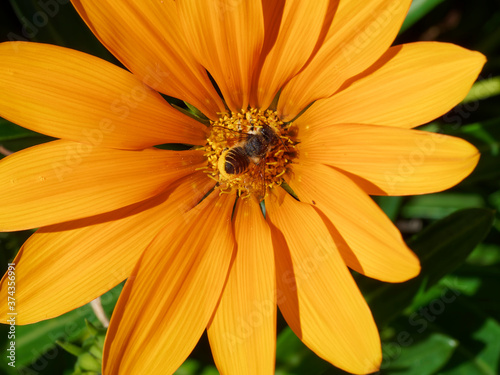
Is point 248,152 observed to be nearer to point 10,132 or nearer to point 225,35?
point 225,35

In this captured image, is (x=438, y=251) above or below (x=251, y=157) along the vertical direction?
below

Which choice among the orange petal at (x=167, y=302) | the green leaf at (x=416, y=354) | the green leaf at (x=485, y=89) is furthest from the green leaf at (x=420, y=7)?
the green leaf at (x=416, y=354)

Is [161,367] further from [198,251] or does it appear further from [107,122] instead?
[107,122]

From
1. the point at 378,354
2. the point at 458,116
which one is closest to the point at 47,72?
the point at 378,354

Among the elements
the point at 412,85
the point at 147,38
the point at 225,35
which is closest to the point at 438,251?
the point at 412,85

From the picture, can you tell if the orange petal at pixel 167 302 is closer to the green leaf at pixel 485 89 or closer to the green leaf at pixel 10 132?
the green leaf at pixel 10 132

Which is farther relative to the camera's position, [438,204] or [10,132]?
[438,204]
